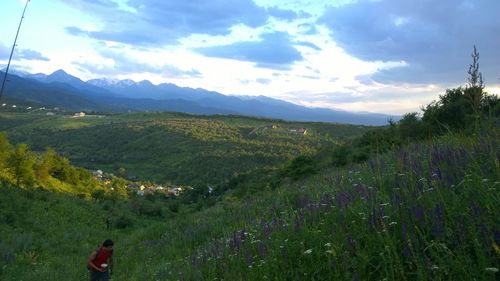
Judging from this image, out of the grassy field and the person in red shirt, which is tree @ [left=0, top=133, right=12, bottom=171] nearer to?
the person in red shirt

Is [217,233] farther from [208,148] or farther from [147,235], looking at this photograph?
[208,148]

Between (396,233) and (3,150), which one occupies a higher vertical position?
(396,233)

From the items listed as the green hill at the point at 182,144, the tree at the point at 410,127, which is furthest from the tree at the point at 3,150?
the green hill at the point at 182,144

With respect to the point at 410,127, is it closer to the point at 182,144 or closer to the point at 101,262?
the point at 101,262

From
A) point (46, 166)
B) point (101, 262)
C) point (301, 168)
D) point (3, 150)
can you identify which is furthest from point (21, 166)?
point (101, 262)

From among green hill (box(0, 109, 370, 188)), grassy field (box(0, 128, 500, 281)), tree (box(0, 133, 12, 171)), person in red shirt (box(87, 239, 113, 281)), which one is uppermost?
grassy field (box(0, 128, 500, 281))

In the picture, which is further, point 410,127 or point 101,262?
point 410,127

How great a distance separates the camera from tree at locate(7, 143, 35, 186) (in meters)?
32.7

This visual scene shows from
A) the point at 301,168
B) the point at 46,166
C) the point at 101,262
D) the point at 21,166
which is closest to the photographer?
the point at 101,262

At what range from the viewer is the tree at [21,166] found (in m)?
32.7

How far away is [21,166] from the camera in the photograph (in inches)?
1288

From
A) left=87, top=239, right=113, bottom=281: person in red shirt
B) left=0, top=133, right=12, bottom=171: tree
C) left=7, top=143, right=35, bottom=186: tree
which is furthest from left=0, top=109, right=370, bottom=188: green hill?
left=87, top=239, right=113, bottom=281: person in red shirt

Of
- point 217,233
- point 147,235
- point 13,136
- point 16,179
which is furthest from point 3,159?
point 13,136

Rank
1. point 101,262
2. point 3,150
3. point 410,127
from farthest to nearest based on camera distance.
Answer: point 3,150
point 410,127
point 101,262
